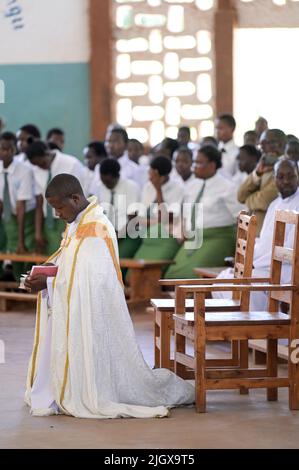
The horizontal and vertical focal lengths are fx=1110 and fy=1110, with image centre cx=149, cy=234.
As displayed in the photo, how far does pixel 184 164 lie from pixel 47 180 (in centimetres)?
132

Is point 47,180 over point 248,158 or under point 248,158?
under

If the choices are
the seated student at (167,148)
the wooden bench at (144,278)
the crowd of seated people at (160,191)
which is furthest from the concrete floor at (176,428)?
the seated student at (167,148)

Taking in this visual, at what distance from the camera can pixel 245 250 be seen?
255 inches

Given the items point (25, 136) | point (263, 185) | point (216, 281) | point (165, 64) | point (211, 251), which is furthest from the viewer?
point (165, 64)

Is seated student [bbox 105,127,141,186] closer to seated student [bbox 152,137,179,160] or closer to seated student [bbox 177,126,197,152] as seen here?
seated student [bbox 152,137,179,160]

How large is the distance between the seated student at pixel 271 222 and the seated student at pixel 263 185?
487 mm

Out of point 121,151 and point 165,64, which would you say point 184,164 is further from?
point 165,64

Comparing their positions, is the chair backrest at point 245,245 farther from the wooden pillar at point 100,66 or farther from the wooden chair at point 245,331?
the wooden pillar at point 100,66

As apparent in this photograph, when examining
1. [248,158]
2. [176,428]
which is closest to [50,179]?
[248,158]

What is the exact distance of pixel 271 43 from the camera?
13.0 metres

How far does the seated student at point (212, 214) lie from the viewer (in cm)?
947

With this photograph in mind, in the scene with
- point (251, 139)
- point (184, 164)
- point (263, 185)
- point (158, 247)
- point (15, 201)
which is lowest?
point (158, 247)

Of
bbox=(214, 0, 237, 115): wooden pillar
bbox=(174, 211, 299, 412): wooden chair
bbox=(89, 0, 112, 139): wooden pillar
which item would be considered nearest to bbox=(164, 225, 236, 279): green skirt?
bbox=(174, 211, 299, 412): wooden chair

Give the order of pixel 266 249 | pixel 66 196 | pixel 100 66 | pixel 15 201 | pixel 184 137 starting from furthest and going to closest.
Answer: pixel 100 66 → pixel 184 137 → pixel 15 201 → pixel 266 249 → pixel 66 196
